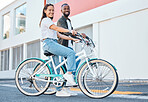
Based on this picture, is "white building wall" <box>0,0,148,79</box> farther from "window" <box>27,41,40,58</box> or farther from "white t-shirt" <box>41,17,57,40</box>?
"white t-shirt" <box>41,17,57,40</box>

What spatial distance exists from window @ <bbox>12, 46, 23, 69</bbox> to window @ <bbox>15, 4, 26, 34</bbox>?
5.12ft

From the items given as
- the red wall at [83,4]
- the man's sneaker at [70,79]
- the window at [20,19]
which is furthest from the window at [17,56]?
the man's sneaker at [70,79]

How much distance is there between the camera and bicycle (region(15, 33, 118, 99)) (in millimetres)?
3711

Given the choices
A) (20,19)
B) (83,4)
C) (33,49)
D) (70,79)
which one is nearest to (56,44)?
(70,79)

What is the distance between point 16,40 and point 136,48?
13711 mm

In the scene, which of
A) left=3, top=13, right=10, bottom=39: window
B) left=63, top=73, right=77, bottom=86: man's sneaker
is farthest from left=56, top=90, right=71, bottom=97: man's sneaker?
left=3, top=13, right=10, bottom=39: window

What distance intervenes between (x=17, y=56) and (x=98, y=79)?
18.5 meters

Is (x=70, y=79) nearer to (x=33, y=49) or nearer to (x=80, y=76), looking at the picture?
(x=80, y=76)

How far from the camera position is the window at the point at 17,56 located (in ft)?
68.9

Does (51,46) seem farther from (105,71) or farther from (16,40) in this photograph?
(16,40)

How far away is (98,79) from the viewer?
12.3ft

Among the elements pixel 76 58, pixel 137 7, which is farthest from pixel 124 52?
pixel 76 58

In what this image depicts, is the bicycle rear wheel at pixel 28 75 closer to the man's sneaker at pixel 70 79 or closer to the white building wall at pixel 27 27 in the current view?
the man's sneaker at pixel 70 79

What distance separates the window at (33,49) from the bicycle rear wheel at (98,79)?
586 inches
